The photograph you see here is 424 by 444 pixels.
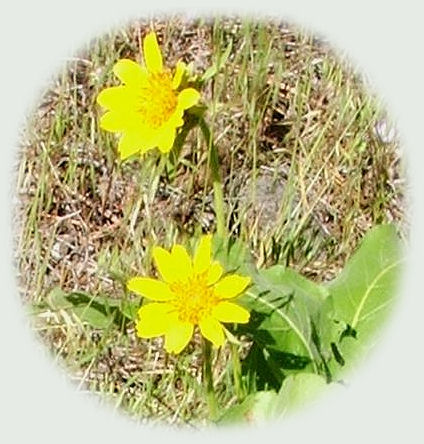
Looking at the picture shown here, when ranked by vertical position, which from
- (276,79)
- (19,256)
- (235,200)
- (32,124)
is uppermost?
(276,79)

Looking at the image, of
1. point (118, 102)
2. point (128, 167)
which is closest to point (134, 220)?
point (128, 167)

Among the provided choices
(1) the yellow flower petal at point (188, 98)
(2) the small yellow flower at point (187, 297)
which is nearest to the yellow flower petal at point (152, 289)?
(2) the small yellow flower at point (187, 297)

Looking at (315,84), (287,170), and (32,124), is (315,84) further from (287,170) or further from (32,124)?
(32,124)

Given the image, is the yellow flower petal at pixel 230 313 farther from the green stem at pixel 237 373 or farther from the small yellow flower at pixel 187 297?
the green stem at pixel 237 373

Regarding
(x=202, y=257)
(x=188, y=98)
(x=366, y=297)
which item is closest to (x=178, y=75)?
(x=188, y=98)

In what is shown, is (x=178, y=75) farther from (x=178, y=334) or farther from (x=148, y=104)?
(x=178, y=334)

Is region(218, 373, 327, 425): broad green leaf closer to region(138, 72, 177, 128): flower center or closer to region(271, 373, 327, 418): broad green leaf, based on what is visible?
region(271, 373, 327, 418): broad green leaf

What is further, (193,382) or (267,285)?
(193,382)
